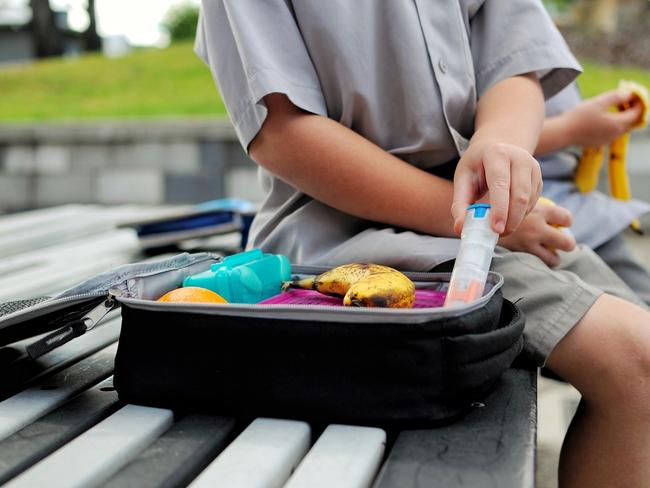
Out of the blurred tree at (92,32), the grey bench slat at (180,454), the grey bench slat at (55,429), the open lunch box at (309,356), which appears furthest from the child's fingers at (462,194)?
the blurred tree at (92,32)

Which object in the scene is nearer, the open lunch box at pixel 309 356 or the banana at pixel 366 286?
the open lunch box at pixel 309 356

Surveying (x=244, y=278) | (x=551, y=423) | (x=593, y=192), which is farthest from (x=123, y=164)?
(x=244, y=278)

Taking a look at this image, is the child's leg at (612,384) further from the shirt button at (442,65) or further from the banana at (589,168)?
the banana at (589,168)

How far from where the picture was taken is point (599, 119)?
4.92 ft

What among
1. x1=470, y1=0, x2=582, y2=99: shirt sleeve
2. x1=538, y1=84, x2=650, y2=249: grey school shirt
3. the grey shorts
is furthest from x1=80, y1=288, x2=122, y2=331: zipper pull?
x1=538, y1=84, x2=650, y2=249: grey school shirt

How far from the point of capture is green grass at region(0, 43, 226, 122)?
18.3ft

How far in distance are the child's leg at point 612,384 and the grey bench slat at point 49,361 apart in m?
0.63

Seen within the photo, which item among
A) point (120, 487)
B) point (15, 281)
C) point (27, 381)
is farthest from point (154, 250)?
point (120, 487)

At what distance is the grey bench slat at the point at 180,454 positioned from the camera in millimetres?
675

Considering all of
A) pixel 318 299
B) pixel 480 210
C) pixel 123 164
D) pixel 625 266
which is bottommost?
pixel 123 164

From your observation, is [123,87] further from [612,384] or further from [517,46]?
[612,384]

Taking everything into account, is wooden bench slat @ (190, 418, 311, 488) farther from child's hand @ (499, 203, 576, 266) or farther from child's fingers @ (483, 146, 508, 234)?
child's hand @ (499, 203, 576, 266)

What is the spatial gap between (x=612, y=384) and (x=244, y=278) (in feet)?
1.57

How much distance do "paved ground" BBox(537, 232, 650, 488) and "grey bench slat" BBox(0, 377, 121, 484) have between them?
1.03 metres
